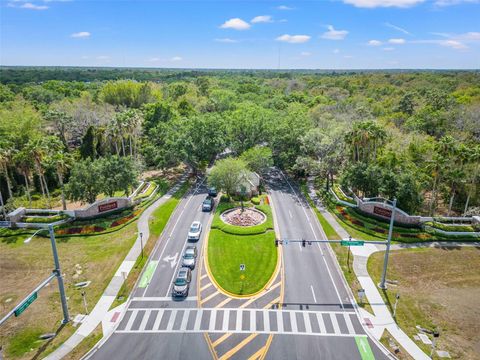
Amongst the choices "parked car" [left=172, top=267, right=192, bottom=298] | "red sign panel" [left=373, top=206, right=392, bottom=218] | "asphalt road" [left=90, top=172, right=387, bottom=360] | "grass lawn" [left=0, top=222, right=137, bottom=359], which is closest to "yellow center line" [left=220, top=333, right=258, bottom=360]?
"asphalt road" [left=90, top=172, right=387, bottom=360]

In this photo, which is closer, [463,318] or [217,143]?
[463,318]

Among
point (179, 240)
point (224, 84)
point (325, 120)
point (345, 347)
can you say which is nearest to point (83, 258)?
point (179, 240)

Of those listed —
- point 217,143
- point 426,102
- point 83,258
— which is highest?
point 426,102

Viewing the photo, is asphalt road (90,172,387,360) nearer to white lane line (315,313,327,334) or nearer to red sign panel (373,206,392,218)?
white lane line (315,313,327,334)

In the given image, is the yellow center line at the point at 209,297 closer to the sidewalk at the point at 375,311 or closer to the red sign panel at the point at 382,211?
the sidewalk at the point at 375,311

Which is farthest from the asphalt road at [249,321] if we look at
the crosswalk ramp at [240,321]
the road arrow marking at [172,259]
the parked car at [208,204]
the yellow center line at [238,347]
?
the parked car at [208,204]

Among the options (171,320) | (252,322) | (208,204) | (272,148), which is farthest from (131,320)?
(272,148)

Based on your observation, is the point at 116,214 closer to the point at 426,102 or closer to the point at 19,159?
the point at 19,159
